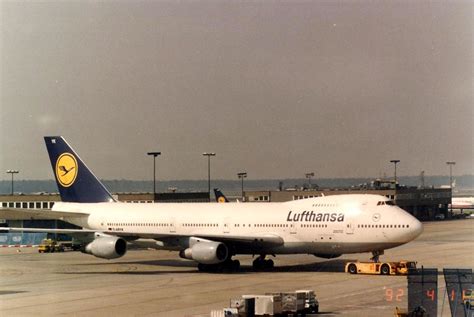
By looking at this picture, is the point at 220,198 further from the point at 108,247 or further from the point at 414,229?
the point at 414,229

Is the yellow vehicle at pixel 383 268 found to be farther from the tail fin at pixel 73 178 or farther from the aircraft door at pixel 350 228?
the tail fin at pixel 73 178

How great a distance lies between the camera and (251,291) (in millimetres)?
45875

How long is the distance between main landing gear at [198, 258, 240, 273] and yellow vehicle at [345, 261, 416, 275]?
8555 mm

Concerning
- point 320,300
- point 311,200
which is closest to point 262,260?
point 311,200

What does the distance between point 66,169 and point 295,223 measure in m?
21.6

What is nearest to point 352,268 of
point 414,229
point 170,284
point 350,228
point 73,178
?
point 350,228

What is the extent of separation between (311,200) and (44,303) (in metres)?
22.4

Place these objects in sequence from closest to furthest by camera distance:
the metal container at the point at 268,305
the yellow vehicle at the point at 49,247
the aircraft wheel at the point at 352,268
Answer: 1. the metal container at the point at 268,305
2. the aircraft wheel at the point at 352,268
3. the yellow vehicle at the point at 49,247

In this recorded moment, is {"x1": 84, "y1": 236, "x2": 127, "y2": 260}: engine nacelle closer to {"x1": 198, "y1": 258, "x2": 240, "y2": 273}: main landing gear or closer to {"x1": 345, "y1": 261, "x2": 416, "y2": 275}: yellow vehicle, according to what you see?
{"x1": 198, "y1": 258, "x2": 240, "y2": 273}: main landing gear

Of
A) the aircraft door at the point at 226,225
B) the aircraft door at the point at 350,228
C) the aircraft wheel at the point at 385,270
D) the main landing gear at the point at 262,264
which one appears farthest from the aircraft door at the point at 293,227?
the aircraft wheel at the point at 385,270

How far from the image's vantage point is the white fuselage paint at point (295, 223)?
5434 cm

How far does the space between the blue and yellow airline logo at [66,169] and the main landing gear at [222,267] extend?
15.8 metres

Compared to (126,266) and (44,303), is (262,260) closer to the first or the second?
(126,266)

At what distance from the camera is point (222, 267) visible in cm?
5788
